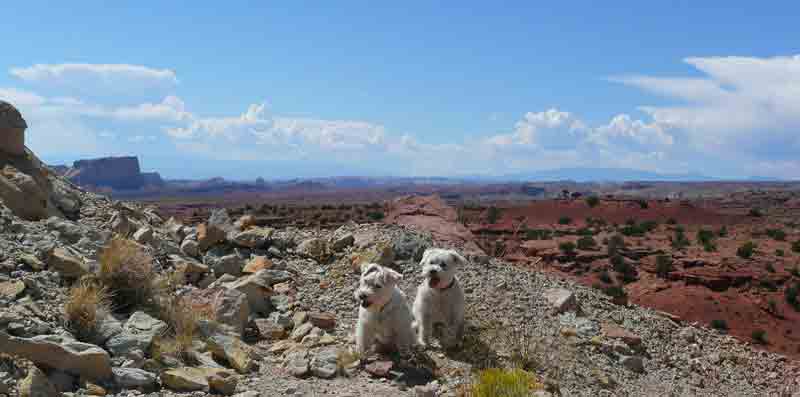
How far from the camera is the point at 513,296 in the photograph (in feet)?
35.6

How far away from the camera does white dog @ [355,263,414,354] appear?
6980mm

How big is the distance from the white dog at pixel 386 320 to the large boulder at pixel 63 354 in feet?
9.23

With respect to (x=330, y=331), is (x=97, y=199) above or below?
above

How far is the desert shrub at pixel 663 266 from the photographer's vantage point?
23.0 m

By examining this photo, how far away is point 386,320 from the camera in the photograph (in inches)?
279

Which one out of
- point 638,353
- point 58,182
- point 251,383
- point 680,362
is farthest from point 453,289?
point 58,182

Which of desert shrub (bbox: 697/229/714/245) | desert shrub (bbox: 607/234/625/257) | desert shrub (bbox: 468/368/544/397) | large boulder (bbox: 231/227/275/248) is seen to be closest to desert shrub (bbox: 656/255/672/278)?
desert shrub (bbox: 607/234/625/257)

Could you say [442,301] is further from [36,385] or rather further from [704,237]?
[704,237]

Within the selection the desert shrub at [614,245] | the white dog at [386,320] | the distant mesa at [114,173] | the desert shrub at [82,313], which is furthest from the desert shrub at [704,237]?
the distant mesa at [114,173]

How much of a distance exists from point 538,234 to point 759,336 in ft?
46.1

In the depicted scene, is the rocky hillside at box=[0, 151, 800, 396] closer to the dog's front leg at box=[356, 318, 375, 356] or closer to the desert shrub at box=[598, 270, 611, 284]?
the dog's front leg at box=[356, 318, 375, 356]

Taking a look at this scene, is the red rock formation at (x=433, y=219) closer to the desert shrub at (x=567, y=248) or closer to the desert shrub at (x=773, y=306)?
the desert shrub at (x=567, y=248)

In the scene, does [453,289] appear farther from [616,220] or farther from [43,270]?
[616,220]

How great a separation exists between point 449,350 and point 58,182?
8.84m
